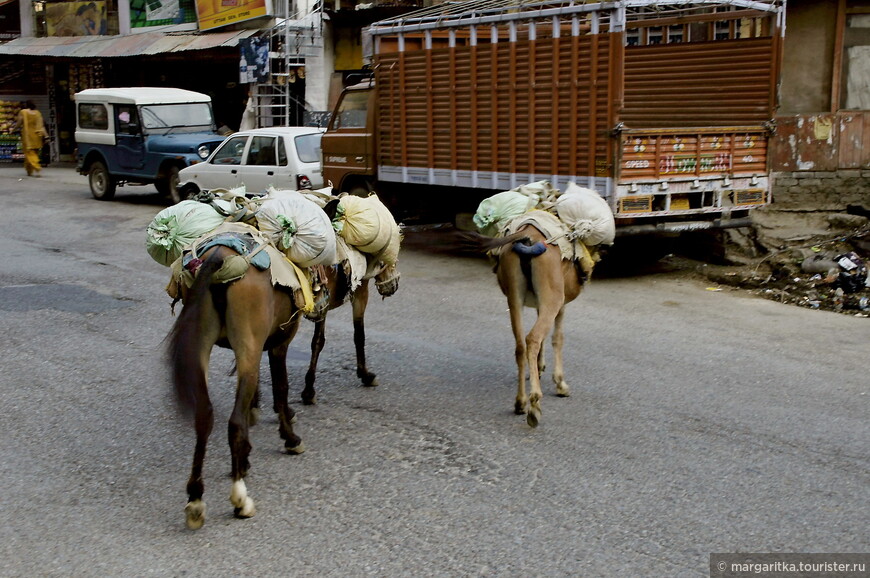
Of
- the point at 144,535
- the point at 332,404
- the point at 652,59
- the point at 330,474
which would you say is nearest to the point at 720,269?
the point at 652,59

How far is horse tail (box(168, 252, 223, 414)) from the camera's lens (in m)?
4.46

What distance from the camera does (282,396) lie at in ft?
18.1

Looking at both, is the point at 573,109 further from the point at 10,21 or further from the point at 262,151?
the point at 10,21

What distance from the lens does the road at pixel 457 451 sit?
4.34 meters

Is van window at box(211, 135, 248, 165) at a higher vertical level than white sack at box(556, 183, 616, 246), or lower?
higher

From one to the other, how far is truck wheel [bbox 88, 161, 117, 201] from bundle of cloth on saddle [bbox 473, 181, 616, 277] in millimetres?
15323

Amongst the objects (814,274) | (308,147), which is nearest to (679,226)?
(814,274)

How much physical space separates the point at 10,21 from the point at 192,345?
32800 mm

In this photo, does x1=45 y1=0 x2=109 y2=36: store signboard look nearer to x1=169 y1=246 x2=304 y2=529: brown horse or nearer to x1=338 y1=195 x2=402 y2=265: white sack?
x1=338 y1=195 x2=402 y2=265: white sack

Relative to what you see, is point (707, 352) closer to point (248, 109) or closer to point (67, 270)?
point (67, 270)

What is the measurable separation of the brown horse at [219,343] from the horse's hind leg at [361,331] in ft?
5.90

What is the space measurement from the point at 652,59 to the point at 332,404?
844cm

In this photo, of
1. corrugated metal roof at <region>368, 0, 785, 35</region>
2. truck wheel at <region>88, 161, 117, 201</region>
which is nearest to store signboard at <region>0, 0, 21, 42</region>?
truck wheel at <region>88, 161, 117, 201</region>

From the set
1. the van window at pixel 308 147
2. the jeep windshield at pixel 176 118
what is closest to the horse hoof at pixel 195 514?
the van window at pixel 308 147
